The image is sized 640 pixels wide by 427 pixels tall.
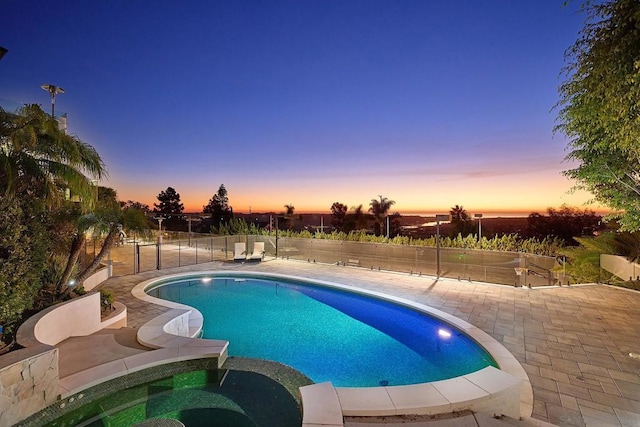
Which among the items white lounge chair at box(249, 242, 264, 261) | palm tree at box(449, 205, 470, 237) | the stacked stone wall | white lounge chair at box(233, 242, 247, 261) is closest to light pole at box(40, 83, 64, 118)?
white lounge chair at box(233, 242, 247, 261)

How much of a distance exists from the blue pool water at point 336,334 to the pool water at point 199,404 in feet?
4.12

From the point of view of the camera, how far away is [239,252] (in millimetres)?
13625

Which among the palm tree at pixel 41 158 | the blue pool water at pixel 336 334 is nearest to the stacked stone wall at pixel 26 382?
the palm tree at pixel 41 158

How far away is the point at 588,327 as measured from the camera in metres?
5.63

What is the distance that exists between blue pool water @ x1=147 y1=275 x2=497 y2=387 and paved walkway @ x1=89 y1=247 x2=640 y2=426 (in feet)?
2.22

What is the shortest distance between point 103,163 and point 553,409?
776 centimetres

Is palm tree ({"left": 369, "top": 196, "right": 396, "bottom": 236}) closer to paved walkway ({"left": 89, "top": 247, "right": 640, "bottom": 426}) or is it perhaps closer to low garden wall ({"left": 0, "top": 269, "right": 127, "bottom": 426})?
paved walkway ({"left": 89, "top": 247, "right": 640, "bottom": 426})

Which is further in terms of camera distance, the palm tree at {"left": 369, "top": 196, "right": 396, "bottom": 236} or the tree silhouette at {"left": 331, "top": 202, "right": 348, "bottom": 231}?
the tree silhouette at {"left": 331, "top": 202, "right": 348, "bottom": 231}

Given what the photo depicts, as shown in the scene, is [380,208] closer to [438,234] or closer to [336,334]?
[438,234]

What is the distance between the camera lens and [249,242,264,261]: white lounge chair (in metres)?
13.7

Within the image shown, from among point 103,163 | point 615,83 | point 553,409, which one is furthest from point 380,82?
point 553,409

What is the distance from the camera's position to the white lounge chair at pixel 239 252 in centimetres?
1353

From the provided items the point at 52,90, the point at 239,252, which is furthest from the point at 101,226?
the point at 239,252

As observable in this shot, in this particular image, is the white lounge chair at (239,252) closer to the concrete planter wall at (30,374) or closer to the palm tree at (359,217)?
Answer: the concrete planter wall at (30,374)
